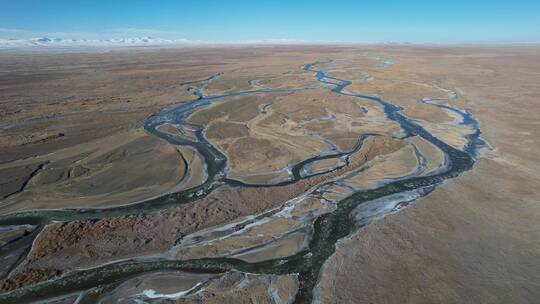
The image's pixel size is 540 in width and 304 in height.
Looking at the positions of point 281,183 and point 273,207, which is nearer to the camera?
point 273,207

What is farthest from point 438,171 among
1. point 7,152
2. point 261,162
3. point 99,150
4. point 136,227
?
point 7,152

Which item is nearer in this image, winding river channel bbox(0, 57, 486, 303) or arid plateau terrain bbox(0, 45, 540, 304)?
arid plateau terrain bbox(0, 45, 540, 304)

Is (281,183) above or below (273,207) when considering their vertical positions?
above

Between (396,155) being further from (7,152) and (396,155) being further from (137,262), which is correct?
(7,152)

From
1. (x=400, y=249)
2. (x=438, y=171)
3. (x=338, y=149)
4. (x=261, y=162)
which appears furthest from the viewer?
(x=338, y=149)
